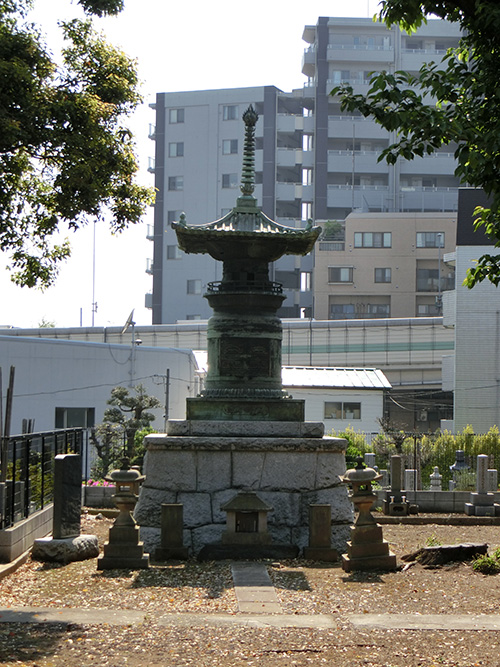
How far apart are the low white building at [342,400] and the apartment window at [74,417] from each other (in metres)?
9.12

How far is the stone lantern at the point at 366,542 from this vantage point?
1369 cm

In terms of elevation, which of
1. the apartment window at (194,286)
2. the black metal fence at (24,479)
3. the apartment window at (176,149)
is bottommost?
the black metal fence at (24,479)

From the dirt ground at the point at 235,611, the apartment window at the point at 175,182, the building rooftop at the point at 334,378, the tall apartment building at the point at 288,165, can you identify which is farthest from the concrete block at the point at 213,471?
the apartment window at the point at 175,182

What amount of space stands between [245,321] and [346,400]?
26439mm

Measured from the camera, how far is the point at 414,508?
901 inches

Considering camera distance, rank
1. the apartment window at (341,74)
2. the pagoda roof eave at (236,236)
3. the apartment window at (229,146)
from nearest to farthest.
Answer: the pagoda roof eave at (236,236) < the apartment window at (229,146) < the apartment window at (341,74)

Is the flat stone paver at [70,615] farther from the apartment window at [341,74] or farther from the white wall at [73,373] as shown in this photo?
the apartment window at [341,74]

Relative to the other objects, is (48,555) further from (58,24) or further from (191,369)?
(191,369)

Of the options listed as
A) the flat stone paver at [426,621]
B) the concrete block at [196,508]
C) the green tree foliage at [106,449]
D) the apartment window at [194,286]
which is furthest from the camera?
the apartment window at [194,286]

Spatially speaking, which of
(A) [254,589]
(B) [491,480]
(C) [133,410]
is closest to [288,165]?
(C) [133,410]

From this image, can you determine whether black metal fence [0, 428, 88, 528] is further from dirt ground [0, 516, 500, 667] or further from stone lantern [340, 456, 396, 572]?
stone lantern [340, 456, 396, 572]

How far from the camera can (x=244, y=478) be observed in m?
16.3

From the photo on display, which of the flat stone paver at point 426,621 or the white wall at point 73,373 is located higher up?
the white wall at point 73,373

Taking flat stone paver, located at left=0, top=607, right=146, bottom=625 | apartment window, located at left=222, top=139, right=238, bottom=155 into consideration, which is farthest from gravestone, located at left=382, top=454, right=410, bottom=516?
apartment window, located at left=222, top=139, right=238, bottom=155
